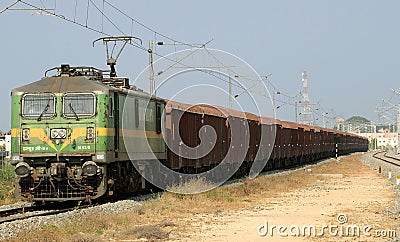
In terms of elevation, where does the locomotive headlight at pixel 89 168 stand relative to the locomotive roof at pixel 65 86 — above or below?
below

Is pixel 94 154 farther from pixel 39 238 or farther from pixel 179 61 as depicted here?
pixel 179 61

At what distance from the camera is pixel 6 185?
25312 mm

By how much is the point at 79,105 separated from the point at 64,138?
106 centimetres

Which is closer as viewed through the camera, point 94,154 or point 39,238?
point 39,238

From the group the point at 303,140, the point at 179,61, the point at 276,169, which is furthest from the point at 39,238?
the point at 303,140

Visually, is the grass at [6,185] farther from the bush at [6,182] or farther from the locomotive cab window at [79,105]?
the locomotive cab window at [79,105]

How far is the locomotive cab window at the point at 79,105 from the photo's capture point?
760 inches

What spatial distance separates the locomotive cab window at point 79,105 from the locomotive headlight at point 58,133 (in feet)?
1.56

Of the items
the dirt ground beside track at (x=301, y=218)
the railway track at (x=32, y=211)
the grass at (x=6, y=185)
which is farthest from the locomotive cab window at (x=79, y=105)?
the grass at (x=6, y=185)

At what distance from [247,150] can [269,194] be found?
11472mm

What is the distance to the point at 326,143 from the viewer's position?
7350 centimetres

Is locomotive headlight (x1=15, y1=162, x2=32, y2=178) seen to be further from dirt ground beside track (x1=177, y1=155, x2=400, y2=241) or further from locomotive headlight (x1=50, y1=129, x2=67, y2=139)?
dirt ground beside track (x1=177, y1=155, x2=400, y2=241)

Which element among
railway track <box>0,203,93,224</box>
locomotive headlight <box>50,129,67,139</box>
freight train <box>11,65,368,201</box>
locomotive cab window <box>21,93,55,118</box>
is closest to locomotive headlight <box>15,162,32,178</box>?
freight train <box>11,65,368,201</box>

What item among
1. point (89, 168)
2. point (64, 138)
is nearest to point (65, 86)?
point (64, 138)
